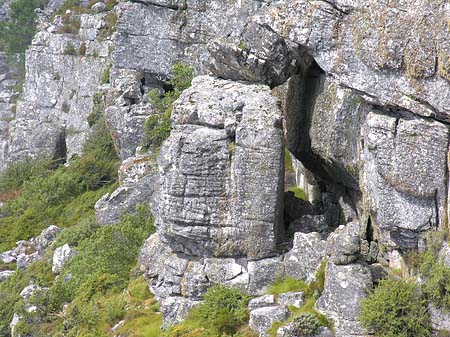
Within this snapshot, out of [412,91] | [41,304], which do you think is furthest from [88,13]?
[412,91]

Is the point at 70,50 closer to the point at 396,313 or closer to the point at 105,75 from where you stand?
the point at 105,75

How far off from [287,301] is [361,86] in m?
7.02

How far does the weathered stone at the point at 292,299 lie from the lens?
2227 centimetres

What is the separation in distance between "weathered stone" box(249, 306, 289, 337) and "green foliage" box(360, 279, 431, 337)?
266 centimetres

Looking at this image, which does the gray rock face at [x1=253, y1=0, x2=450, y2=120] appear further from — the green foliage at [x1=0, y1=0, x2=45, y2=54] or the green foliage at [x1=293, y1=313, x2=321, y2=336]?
the green foliage at [x1=0, y1=0, x2=45, y2=54]

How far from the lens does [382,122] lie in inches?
824

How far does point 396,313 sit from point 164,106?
23.4 meters

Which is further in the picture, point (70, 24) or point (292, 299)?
point (70, 24)

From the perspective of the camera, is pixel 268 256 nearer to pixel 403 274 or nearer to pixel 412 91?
pixel 403 274

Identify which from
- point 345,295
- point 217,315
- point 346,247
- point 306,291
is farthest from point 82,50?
point 345,295

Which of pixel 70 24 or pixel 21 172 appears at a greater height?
pixel 70 24

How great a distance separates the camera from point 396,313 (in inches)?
792

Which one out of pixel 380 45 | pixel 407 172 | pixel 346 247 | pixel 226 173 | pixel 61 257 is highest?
pixel 380 45

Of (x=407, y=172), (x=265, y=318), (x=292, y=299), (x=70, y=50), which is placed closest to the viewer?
(x=407, y=172)
